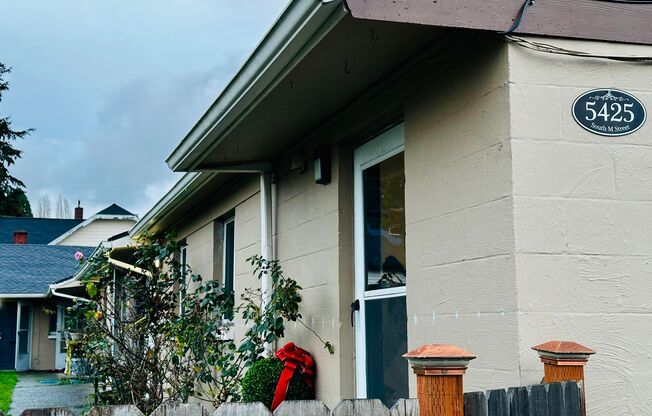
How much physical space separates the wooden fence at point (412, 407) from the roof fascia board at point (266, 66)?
1614mm

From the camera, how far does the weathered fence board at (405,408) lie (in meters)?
2.35

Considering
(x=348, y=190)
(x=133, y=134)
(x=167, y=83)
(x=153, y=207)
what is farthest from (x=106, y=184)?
(x=348, y=190)

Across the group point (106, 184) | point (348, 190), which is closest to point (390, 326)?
point (348, 190)

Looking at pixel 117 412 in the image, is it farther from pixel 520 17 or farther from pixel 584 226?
pixel 520 17

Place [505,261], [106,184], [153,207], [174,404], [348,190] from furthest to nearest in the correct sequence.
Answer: [106,184]
[153,207]
[348,190]
[505,261]
[174,404]

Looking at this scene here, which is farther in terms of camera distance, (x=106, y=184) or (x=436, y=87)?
(x=106, y=184)

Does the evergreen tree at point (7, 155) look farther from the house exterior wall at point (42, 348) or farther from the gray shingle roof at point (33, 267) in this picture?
the house exterior wall at point (42, 348)

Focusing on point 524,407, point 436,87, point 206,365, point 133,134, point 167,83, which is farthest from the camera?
point 133,134

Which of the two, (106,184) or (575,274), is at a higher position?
(106,184)

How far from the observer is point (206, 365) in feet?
25.1

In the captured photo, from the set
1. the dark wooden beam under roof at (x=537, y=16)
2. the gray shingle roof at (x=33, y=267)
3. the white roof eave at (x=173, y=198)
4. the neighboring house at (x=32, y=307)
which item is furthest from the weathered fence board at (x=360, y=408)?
the gray shingle roof at (x=33, y=267)

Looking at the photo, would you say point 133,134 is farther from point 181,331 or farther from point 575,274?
point 575,274

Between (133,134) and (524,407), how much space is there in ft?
127

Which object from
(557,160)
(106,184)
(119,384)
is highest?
(106,184)
